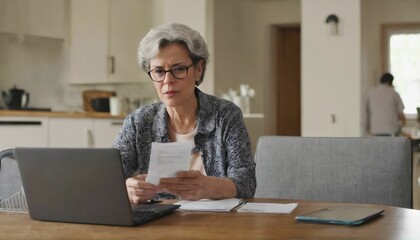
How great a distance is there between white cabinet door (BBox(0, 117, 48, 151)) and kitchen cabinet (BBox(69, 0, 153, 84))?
0.94 m

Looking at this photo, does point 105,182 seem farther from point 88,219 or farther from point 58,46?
point 58,46

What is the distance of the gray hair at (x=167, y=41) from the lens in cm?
209

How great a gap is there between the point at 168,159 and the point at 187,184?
0.20m

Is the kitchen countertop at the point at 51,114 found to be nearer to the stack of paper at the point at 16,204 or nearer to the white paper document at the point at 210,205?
the stack of paper at the point at 16,204

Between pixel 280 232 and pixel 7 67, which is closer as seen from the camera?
pixel 280 232

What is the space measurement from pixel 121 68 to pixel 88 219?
485 cm

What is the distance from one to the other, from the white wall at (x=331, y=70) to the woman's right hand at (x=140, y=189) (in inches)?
185

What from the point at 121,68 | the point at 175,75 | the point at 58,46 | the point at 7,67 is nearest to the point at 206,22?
the point at 121,68

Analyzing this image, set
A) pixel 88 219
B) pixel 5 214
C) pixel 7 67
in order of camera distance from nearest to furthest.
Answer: pixel 88 219 < pixel 5 214 < pixel 7 67

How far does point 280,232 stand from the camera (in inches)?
53.8

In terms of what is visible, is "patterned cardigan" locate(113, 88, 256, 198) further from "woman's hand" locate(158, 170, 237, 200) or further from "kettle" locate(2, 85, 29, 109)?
"kettle" locate(2, 85, 29, 109)

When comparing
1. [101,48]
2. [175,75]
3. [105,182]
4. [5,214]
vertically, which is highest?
[101,48]

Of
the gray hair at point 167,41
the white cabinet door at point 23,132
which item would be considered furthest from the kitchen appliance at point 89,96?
the gray hair at point 167,41

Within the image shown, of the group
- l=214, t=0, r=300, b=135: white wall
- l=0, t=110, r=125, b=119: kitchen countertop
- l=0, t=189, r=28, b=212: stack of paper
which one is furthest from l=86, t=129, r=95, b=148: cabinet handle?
l=0, t=189, r=28, b=212: stack of paper
